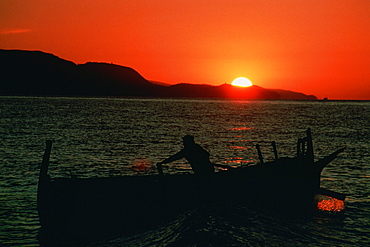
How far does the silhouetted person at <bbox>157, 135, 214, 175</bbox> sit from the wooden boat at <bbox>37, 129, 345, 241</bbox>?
16.9 inches

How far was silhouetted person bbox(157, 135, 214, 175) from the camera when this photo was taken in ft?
46.6

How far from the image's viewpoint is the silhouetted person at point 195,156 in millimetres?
14214

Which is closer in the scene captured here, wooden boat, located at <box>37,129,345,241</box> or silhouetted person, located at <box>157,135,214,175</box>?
wooden boat, located at <box>37,129,345,241</box>

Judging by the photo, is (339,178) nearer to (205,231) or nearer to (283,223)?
(283,223)

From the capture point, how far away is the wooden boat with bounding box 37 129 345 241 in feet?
42.0

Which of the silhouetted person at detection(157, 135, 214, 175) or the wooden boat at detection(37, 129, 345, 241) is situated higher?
the silhouetted person at detection(157, 135, 214, 175)

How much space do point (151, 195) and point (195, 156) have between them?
2163 millimetres

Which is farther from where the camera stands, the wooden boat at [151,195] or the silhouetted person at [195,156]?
the silhouetted person at [195,156]

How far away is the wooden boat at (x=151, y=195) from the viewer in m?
12.8

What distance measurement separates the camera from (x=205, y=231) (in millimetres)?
12219

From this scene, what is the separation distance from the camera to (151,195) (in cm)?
1360

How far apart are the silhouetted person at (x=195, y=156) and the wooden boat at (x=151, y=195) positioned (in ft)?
1.41

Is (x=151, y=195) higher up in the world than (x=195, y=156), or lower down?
lower down

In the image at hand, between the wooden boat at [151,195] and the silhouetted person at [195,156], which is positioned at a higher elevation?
the silhouetted person at [195,156]
